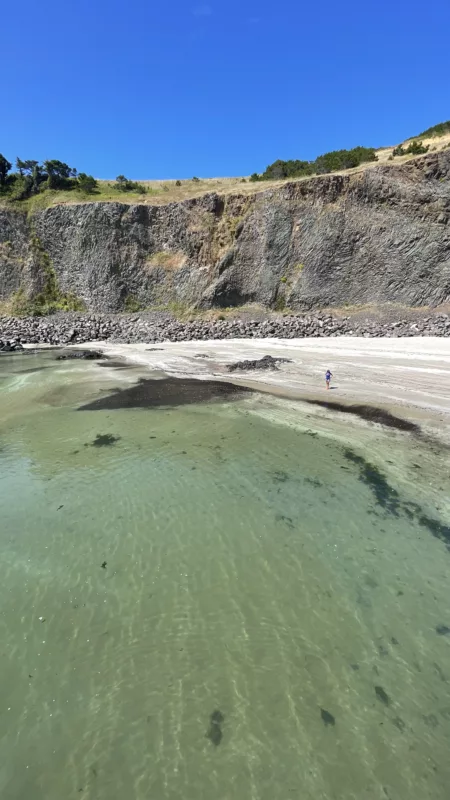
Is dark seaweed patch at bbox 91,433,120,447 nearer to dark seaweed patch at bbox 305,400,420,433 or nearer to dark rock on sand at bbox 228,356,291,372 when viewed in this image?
dark seaweed patch at bbox 305,400,420,433

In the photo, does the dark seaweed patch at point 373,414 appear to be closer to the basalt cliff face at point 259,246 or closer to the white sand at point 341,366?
the white sand at point 341,366

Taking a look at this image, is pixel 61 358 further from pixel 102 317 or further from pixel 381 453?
pixel 381 453

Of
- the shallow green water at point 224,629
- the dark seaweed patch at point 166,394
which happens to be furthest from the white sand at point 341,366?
the shallow green water at point 224,629

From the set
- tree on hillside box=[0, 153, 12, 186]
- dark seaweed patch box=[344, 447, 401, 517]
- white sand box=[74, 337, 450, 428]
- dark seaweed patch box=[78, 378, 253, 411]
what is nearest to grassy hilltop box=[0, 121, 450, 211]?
tree on hillside box=[0, 153, 12, 186]

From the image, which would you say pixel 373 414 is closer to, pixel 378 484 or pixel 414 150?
pixel 378 484

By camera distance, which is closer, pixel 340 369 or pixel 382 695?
pixel 382 695

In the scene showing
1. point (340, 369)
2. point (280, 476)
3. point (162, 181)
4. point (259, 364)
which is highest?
point (162, 181)

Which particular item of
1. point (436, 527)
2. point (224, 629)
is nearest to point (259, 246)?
point (436, 527)
